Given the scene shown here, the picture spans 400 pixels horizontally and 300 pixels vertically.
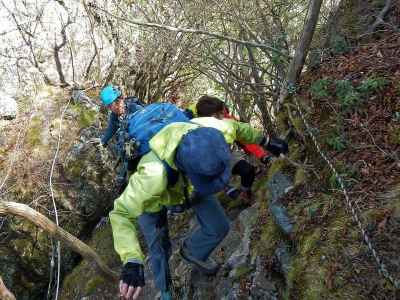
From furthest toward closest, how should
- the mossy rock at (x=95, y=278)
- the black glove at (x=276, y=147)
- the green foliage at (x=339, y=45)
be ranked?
the mossy rock at (x=95, y=278)
the green foliage at (x=339, y=45)
the black glove at (x=276, y=147)

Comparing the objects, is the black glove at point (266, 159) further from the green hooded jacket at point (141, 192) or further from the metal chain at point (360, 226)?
the green hooded jacket at point (141, 192)

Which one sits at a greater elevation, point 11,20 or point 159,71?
point 11,20

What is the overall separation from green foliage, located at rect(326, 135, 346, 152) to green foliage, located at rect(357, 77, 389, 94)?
537 mm

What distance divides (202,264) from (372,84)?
2.47m

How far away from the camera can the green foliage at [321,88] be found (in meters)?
4.08

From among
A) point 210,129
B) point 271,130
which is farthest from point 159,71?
point 210,129

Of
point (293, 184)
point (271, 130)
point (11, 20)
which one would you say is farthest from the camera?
point (11, 20)

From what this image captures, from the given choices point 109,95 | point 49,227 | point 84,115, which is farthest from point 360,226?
point 84,115

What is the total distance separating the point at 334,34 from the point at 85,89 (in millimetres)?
7052

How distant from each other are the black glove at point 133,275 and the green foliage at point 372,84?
8.65 ft

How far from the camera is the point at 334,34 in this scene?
15.5ft

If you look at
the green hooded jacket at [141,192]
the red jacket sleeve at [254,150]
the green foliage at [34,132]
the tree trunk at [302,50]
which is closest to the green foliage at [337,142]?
the tree trunk at [302,50]

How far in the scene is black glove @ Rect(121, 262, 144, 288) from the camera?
8.96 ft

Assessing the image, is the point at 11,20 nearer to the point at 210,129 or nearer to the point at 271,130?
the point at 271,130
